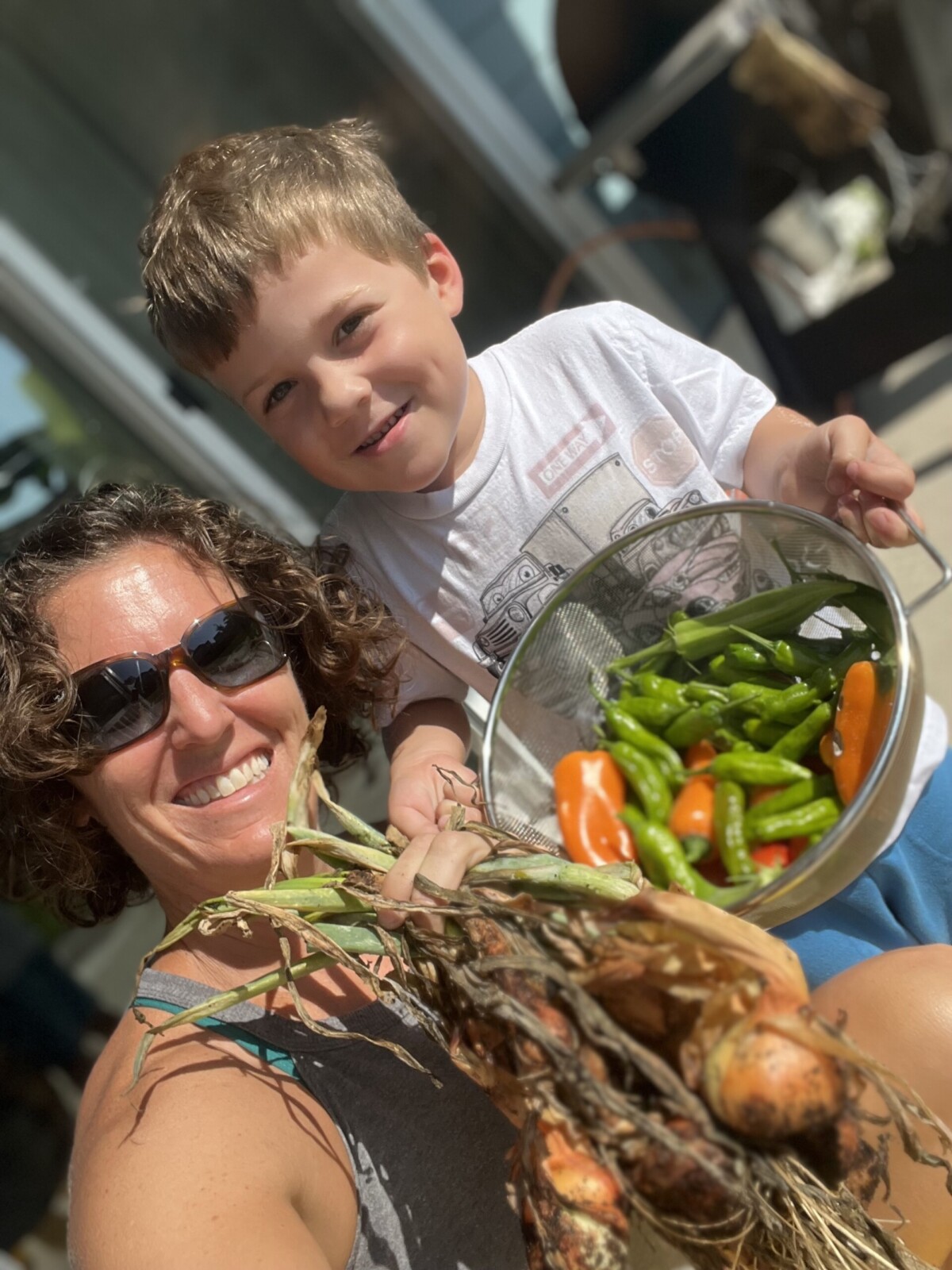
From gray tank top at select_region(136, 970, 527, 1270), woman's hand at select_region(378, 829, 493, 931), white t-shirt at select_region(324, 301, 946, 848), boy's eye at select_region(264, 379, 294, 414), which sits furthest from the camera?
white t-shirt at select_region(324, 301, 946, 848)

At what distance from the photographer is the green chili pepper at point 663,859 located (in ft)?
5.31

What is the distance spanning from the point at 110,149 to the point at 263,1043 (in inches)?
124

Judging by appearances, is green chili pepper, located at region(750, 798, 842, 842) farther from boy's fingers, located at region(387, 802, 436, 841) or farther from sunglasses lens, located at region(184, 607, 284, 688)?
sunglasses lens, located at region(184, 607, 284, 688)

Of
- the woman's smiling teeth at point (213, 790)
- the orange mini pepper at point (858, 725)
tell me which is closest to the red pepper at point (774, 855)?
the orange mini pepper at point (858, 725)

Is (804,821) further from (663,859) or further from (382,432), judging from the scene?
(382,432)

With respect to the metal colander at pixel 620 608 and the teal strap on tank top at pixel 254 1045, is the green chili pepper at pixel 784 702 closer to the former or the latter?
the metal colander at pixel 620 608

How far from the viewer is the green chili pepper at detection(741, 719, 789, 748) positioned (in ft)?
5.66

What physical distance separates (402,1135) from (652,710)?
821 millimetres

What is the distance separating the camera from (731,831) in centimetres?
165

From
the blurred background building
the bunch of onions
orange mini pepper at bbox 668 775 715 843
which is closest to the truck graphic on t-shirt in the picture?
orange mini pepper at bbox 668 775 715 843

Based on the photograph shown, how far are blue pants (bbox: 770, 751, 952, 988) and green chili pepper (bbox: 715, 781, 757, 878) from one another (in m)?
0.20

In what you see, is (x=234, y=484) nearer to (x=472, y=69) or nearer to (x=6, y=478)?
(x=6, y=478)

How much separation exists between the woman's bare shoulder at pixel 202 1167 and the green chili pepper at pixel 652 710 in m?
0.85

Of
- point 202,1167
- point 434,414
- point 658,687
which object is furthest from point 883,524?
point 202,1167
